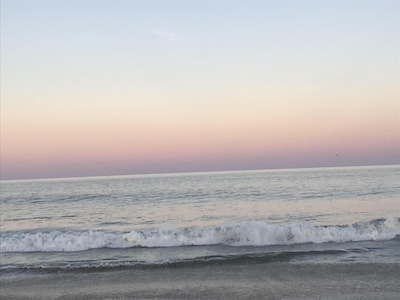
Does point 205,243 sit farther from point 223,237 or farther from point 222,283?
point 222,283

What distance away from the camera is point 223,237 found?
14.5 metres

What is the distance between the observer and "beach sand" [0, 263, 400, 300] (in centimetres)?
758

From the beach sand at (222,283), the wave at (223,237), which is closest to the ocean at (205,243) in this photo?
the wave at (223,237)

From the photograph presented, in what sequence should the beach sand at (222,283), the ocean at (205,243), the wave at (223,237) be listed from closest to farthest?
the beach sand at (222,283) → the ocean at (205,243) → the wave at (223,237)

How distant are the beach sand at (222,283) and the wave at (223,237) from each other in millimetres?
3880

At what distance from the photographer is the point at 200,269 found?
1009cm

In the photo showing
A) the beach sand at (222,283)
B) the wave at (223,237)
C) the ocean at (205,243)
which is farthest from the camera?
the wave at (223,237)

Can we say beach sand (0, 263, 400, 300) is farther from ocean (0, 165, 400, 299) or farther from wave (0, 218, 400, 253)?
wave (0, 218, 400, 253)

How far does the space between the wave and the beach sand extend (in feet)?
12.7

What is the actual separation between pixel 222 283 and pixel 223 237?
602 centimetres

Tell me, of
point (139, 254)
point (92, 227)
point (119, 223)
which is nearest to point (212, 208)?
point (119, 223)

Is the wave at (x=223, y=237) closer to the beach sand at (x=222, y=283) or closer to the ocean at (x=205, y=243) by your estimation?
the ocean at (x=205, y=243)

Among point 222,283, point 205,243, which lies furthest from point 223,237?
point 222,283

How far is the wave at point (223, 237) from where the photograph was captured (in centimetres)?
1398
